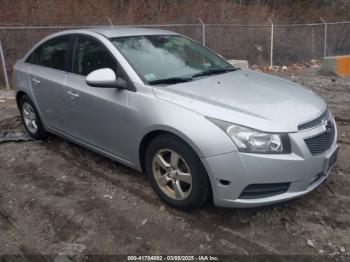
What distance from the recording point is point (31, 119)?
562 cm

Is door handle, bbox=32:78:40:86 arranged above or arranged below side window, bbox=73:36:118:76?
below

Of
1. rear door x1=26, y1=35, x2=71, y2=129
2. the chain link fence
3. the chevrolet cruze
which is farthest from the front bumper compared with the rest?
the chain link fence

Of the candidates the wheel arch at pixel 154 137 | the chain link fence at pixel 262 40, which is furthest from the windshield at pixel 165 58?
the chain link fence at pixel 262 40

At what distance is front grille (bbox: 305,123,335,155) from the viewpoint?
3.24 metres

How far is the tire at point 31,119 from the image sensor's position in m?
5.40

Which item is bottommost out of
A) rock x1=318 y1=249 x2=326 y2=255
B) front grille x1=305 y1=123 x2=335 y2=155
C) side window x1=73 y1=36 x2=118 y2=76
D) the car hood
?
rock x1=318 y1=249 x2=326 y2=255

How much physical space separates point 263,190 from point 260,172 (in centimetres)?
20

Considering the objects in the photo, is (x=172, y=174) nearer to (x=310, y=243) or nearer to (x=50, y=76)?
(x=310, y=243)

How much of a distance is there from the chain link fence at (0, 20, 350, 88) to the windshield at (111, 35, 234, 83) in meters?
7.36

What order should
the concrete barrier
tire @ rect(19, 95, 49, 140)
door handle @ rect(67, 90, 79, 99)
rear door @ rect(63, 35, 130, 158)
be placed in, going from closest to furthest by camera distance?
1. rear door @ rect(63, 35, 130, 158)
2. door handle @ rect(67, 90, 79, 99)
3. tire @ rect(19, 95, 49, 140)
4. the concrete barrier

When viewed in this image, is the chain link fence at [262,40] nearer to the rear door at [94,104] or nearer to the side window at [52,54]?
the side window at [52,54]

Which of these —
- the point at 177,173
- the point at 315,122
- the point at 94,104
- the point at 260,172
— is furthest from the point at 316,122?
the point at 94,104

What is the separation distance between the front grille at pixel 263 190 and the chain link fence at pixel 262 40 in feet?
30.1

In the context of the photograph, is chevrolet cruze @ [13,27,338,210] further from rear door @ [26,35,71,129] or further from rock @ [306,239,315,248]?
rock @ [306,239,315,248]
